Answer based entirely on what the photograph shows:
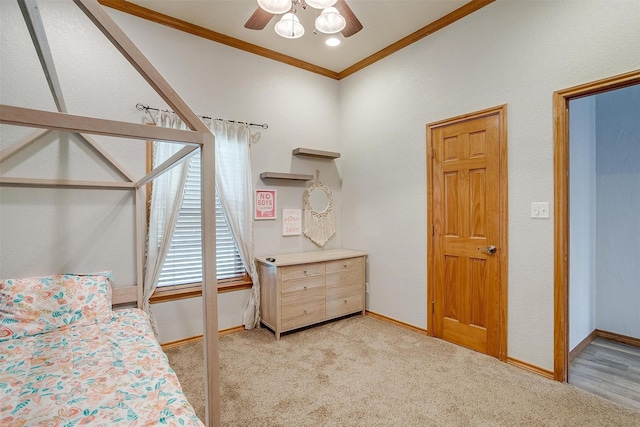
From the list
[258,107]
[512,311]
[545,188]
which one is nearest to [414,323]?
[512,311]

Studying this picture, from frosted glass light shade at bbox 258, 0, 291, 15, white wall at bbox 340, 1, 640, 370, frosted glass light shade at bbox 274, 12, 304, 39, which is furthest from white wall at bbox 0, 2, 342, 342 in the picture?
frosted glass light shade at bbox 258, 0, 291, 15

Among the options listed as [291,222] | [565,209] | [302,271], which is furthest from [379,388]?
[291,222]

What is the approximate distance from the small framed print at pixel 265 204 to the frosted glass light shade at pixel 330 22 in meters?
1.84

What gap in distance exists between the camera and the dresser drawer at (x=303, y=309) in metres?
3.09

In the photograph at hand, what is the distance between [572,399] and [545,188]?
1448 mm

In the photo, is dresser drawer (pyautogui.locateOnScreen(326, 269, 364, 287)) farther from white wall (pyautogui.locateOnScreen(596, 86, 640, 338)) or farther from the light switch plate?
white wall (pyautogui.locateOnScreen(596, 86, 640, 338))

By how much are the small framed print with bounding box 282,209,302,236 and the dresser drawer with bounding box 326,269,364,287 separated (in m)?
0.71

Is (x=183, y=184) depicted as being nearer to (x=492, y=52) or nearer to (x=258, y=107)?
(x=258, y=107)

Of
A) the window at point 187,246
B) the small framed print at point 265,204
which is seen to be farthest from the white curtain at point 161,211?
the small framed print at point 265,204

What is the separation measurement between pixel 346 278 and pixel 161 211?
2057mm

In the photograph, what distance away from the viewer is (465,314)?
282cm

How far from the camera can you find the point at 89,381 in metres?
1.43

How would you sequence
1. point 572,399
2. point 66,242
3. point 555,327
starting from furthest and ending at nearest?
point 66,242
point 555,327
point 572,399

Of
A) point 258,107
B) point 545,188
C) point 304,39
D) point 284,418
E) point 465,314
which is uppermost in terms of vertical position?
point 304,39
